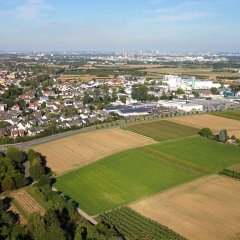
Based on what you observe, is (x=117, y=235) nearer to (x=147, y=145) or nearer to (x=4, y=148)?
(x=147, y=145)

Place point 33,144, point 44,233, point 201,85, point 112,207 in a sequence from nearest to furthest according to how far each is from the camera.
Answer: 1. point 44,233
2. point 112,207
3. point 33,144
4. point 201,85

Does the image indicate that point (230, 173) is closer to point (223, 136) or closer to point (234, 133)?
point (223, 136)

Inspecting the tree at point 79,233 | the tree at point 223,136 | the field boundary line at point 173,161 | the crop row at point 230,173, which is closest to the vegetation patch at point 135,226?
the tree at point 79,233

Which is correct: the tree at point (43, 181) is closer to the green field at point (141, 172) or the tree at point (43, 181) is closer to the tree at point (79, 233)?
the green field at point (141, 172)

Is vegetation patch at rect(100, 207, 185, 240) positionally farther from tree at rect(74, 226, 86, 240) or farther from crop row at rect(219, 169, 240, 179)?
crop row at rect(219, 169, 240, 179)

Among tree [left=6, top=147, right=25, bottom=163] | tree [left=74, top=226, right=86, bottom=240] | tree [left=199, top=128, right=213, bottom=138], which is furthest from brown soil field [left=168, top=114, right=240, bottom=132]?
tree [left=74, top=226, right=86, bottom=240]

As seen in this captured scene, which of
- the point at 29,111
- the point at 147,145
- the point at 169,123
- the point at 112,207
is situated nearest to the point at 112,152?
the point at 147,145

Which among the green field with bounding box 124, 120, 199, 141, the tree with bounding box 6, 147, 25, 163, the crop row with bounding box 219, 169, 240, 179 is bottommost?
the green field with bounding box 124, 120, 199, 141
